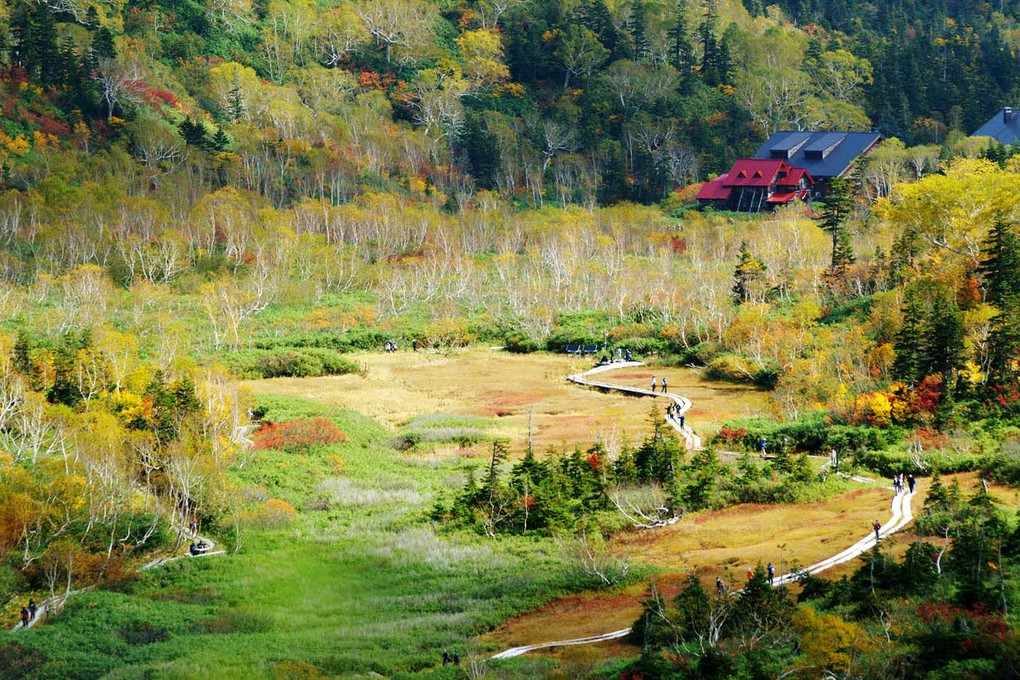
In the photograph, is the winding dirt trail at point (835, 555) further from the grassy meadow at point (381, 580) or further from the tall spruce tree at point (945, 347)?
the tall spruce tree at point (945, 347)

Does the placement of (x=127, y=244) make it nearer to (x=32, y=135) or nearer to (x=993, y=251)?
(x=32, y=135)

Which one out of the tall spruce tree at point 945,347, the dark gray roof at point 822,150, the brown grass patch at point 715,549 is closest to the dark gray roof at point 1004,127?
the dark gray roof at point 822,150

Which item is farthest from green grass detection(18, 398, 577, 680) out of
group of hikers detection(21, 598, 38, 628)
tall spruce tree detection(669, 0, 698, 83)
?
tall spruce tree detection(669, 0, 698, 83)

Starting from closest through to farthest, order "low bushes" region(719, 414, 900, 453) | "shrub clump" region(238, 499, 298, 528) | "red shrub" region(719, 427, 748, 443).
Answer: "shrub clump" region(238, 499, 298, 528) < "low bushes" region(719, 414, 900, 453) < "red shrub" region(719, 427, 748, 443)

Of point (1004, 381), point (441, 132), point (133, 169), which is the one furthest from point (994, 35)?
point (1004, 381)

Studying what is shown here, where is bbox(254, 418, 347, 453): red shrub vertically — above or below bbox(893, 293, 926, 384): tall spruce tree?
below

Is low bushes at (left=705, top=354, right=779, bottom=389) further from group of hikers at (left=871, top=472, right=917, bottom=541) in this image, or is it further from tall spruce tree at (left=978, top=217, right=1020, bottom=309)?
group of hikers at (left=871, top=472, right=917, bottom=541)
